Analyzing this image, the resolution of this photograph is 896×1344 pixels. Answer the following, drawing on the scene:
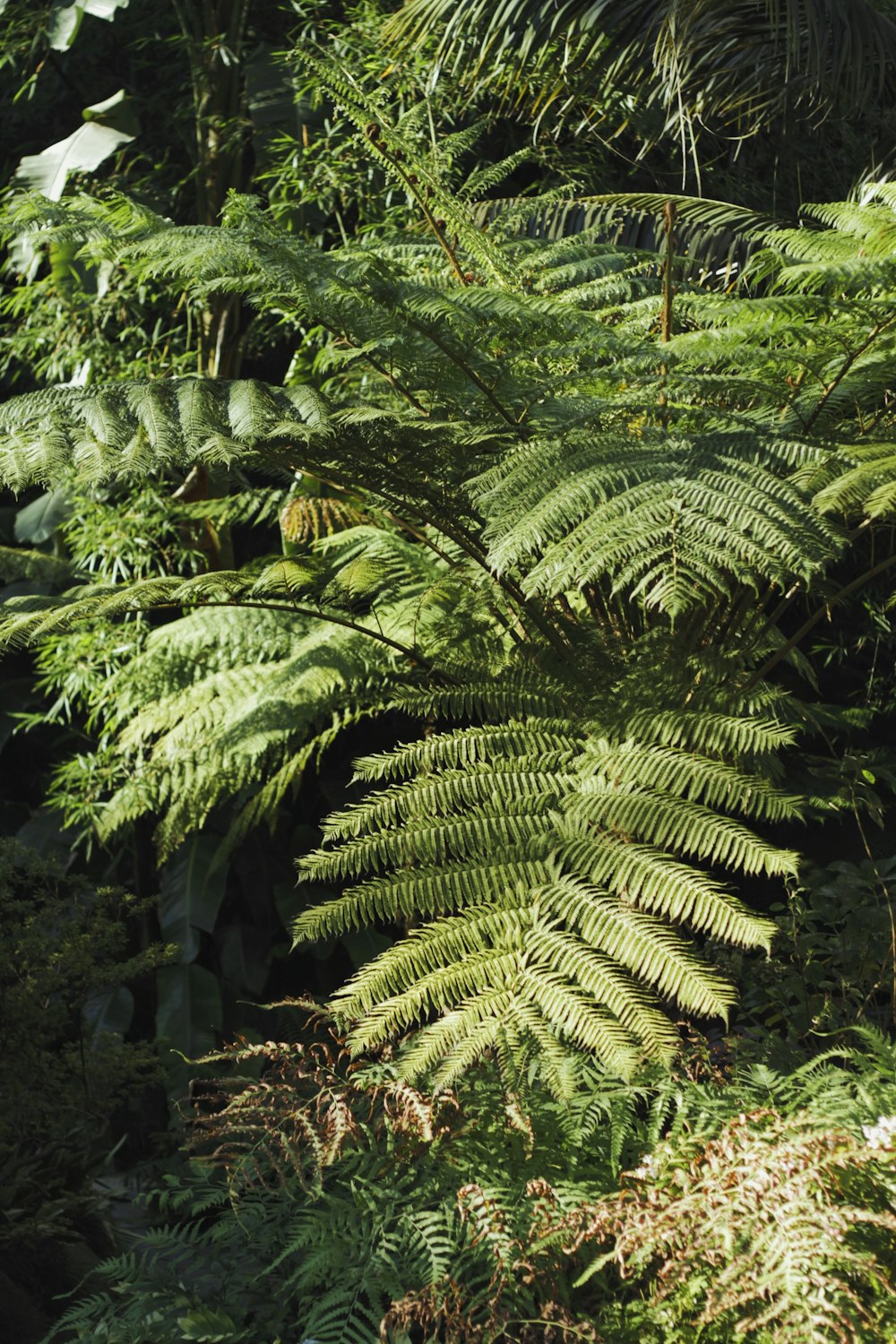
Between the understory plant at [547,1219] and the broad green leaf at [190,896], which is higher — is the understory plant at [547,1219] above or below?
above

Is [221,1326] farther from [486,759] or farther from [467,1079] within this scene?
[486,759]

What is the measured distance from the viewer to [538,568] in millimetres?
2012

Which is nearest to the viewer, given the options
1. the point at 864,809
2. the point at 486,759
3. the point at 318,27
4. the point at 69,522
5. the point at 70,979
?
the point at 486,759

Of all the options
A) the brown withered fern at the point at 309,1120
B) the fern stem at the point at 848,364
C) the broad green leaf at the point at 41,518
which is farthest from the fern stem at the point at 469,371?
the broad green leaf at the point at 41,518

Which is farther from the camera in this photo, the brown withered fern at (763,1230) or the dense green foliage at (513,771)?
the dense green foliage at (513,771)

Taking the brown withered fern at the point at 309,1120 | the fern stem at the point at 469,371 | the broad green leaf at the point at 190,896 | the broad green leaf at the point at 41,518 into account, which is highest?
the fern stem at the point at 469,371

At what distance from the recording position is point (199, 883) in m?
3.96

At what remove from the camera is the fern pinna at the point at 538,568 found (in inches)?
76.4

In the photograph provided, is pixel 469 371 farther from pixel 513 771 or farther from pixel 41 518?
pixel 41 518

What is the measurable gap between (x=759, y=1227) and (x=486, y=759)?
100 centimetres

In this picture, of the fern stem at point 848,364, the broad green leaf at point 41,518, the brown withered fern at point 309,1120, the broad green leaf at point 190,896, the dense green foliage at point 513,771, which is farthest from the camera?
the broad green leaf at point 41,518

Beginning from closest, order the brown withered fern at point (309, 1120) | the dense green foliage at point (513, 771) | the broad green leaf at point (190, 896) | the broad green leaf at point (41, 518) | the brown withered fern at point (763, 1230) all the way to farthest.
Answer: the brown withered fern at point (763, 1230) → the dense green foliage at point (513, 771) → the brown withered fern at point (309, 1120) → the broad green leaf at point (190, 896) → the broad green leaf at point (41, 518)

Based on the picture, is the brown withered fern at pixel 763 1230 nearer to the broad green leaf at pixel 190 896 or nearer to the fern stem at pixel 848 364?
the fern stem at pixel 848 364

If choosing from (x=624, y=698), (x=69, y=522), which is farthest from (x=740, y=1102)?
(x=69, y=522)
